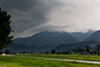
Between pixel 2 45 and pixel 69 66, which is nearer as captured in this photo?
pixel 69 66

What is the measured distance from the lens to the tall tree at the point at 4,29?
4656 cm

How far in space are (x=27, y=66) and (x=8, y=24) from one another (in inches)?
879

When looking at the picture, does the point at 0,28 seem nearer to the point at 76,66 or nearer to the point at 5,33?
the point at 5,33

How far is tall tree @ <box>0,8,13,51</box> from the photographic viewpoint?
46.6m

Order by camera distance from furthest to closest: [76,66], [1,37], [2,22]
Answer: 1. [2,22]
2. [1,37]
3. [76,66]

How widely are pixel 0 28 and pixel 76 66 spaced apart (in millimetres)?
30281

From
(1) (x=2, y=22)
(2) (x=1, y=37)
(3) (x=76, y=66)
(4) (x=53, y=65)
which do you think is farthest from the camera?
(1) (x=2, y=22)

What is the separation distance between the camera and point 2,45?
4750 centimetres

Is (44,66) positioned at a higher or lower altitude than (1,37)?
lower

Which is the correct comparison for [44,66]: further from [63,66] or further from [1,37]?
[1,37]

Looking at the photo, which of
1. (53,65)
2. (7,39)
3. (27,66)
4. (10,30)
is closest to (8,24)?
(10,30)

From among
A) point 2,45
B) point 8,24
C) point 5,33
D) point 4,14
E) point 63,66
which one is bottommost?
point 63,66

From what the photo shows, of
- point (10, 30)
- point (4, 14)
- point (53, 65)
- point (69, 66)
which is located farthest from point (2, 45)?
point (69, 66)

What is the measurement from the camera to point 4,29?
4741 cm
